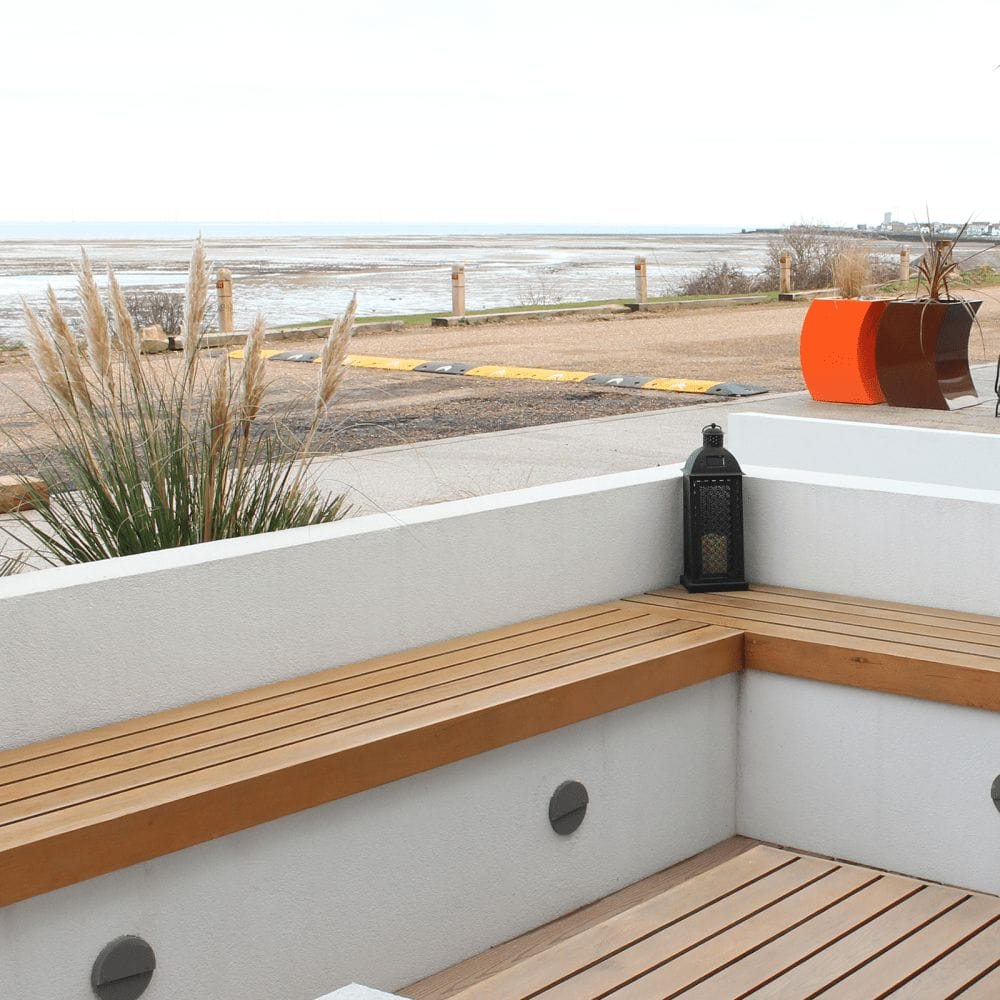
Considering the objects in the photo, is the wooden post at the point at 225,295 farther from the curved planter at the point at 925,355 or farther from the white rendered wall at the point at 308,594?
the white rendered wall at the point at 308,594

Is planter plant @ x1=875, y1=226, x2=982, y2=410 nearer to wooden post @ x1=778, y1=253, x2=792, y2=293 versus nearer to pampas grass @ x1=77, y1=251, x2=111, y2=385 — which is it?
pampas grass @ x1=77, y1=251, x2=111, y2=385

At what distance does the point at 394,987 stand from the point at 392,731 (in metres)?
0.59

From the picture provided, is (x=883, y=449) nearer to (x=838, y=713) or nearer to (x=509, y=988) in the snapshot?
(x=838, y=713)

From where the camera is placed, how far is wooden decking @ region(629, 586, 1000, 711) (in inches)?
133

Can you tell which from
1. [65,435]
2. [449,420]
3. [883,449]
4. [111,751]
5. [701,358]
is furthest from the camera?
[701,358]

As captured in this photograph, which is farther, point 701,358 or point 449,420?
point 701,358

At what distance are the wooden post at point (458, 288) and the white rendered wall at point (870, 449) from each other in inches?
550

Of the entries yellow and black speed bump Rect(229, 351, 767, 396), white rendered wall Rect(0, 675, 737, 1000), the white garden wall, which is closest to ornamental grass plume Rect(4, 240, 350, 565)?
the white garden wall

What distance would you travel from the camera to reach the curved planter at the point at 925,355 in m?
9.98

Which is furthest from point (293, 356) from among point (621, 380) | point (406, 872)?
point (406, 872)

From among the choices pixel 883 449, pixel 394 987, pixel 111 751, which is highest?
pixel 883 449

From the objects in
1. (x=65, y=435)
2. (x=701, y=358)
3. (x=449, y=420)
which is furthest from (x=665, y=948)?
(x=701, y=358)

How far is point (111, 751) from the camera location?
2.97 metres

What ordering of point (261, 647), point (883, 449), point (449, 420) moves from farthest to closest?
point (449, 420), point (883, 449), point (261, 647)
